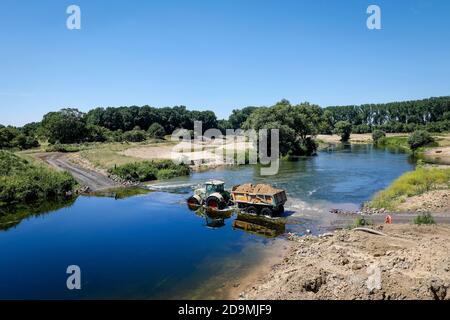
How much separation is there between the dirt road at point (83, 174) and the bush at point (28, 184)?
117 inches

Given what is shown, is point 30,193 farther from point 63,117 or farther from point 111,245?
point 63,117

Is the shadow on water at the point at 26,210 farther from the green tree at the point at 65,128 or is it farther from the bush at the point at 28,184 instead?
the green tree at the point at 65,128

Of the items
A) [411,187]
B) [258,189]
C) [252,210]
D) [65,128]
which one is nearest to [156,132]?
[65,128]

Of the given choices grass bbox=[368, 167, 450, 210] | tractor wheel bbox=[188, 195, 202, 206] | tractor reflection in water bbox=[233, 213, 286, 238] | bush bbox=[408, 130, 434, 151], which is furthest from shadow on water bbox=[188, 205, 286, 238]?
bush bbox=[408, 130, 434, 151]

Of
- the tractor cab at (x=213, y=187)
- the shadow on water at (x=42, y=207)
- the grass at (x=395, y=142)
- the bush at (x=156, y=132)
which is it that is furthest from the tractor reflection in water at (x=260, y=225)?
the bush at (x=156, y=132)

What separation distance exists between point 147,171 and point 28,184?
1629cm

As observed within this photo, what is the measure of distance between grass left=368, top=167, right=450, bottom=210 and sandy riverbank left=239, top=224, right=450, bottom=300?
9330 mm

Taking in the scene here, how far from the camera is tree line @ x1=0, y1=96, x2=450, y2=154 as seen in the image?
88037mm

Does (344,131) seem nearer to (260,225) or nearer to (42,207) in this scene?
(260,225)

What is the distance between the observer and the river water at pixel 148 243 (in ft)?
66.7
